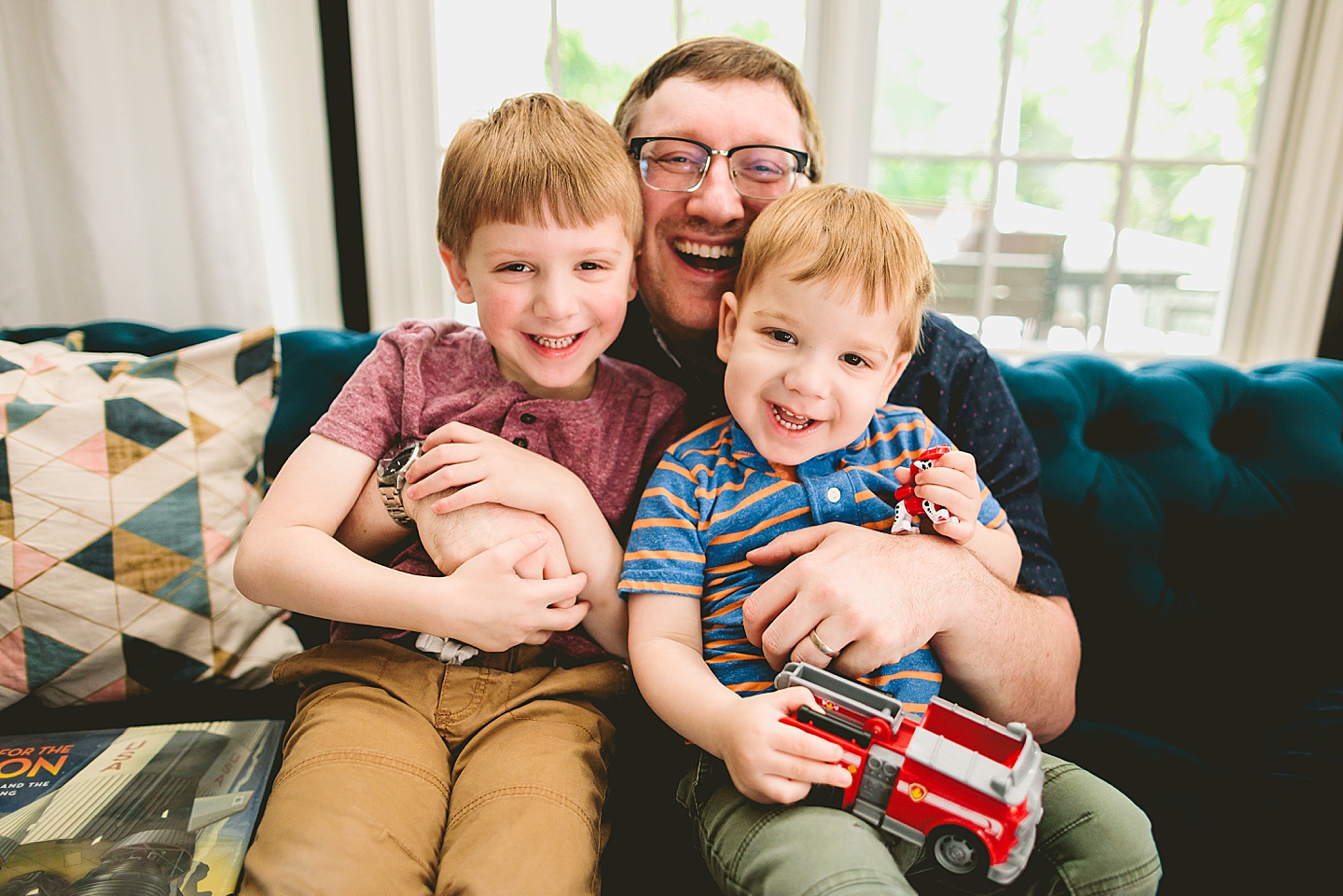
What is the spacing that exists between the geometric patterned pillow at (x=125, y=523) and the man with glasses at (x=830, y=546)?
77 centimetres

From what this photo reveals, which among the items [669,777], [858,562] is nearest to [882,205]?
[858,562]

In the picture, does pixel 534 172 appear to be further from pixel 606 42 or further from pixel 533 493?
pixel 606 42

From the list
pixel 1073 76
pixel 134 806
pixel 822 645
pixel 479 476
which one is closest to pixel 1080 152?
pixel 1073 76

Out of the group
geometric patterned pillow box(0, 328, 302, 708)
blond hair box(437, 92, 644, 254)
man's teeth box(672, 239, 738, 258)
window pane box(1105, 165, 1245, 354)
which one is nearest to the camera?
blond hair box(437, 92, 644, 254)

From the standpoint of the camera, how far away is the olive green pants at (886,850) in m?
0.80

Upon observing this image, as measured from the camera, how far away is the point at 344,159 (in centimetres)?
210

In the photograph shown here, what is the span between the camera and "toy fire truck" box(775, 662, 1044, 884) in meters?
0.76

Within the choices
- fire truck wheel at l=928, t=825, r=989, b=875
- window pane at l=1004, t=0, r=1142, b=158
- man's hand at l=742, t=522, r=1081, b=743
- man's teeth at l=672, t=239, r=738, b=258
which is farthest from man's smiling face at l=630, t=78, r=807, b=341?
window pane at l=1004, t=0, r=1142, b=158

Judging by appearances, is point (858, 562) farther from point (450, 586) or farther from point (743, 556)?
point (450, 586)

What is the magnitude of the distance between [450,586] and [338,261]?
1.52 m

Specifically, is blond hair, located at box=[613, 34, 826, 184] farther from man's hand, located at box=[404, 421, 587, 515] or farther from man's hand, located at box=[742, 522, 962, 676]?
man's hand, located at box=[742, 522, 962, 676]

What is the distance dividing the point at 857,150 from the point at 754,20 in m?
0.48

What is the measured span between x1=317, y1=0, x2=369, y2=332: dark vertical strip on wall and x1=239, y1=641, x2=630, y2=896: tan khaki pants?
4.45 ft

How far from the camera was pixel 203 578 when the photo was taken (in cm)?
131
